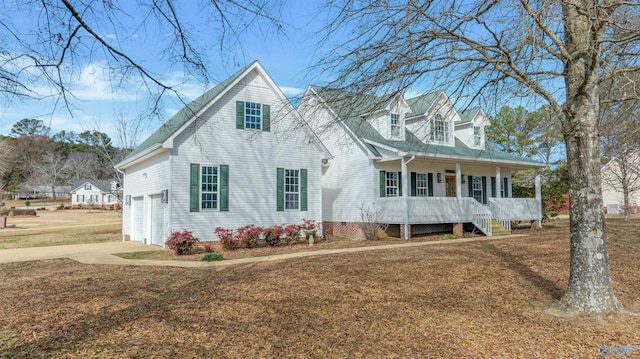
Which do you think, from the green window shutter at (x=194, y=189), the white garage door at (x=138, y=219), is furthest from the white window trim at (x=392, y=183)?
the white garage door at (x=138, y=219)

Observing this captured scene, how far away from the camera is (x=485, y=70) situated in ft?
20.8

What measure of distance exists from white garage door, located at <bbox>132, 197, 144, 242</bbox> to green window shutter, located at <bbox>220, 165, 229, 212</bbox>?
486 cm

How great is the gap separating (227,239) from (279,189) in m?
3.23

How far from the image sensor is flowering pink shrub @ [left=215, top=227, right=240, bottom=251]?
1460 centimetres

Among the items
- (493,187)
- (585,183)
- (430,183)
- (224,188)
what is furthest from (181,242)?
(493,187)

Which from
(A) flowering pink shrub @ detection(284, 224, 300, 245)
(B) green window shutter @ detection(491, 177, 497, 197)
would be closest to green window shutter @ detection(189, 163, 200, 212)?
(A) flowering pink shrub @ detection(284, 224, 300, 245)

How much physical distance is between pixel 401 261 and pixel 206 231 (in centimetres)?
770

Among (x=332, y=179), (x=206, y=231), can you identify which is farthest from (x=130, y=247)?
(x=332, y=179)

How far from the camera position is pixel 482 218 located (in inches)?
739

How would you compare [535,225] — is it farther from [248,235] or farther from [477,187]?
[248,235]

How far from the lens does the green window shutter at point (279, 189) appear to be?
54.7ft

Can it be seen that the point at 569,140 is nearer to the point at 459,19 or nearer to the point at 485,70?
the point at 485,70

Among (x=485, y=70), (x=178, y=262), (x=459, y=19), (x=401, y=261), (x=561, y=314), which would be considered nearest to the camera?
(x=459, y=19)

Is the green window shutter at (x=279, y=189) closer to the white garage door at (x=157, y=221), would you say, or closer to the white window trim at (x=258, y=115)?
the white window trim at (x=258, y=115)
